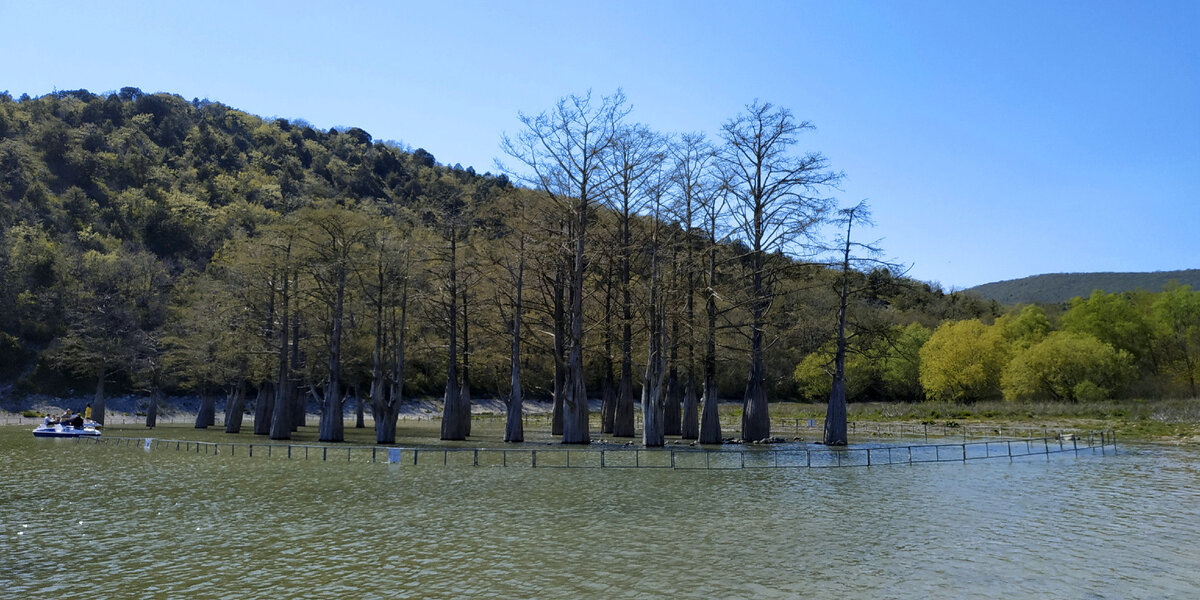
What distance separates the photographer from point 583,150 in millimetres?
46562

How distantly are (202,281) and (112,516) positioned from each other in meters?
53.9

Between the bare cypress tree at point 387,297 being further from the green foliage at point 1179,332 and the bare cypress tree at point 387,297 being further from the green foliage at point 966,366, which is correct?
the green foliage at point 1179,332

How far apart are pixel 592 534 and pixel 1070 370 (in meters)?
74.3

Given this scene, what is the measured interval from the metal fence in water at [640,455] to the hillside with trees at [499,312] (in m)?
5.23

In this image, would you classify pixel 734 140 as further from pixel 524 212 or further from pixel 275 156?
pixel 275 156

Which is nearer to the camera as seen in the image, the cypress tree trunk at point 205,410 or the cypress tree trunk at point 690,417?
the cypress tree trunk at point 690,417

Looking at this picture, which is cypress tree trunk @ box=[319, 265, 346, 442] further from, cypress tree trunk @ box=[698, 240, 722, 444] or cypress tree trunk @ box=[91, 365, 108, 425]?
cypress tree trunk @ box=[91, 365, 108, 425]

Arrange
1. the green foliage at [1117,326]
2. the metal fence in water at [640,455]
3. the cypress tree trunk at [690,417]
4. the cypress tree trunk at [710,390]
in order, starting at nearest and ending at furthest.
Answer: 1. the metal fence in water at [640,455]
2. the cypress tree trunk at [710,390]
3. the cypress tree trunk at [690,417]
4. the green foliage at [1117,326]

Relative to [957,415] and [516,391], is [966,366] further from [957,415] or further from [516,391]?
[516,391]

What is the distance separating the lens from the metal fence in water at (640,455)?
3456 centimetres

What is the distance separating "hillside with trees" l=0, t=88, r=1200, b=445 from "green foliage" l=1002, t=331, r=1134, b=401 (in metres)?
0.22

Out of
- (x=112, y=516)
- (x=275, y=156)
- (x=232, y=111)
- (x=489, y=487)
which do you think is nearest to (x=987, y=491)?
(x=489, y=487)

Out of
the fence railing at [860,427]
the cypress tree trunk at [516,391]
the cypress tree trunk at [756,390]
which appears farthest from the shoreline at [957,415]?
the cypress tree trunk at [516,391]

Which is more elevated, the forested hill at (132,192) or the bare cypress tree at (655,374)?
the forested hill at (132,192)
